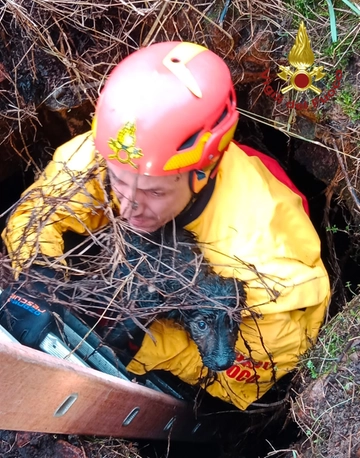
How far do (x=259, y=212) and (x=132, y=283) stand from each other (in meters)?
0.55

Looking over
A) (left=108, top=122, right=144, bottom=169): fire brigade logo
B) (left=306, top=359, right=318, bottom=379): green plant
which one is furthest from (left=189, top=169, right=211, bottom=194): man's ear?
(left=306, top=359, right=318, bottom=379): green plant

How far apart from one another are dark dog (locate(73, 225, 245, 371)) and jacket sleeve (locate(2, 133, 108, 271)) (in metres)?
0.23

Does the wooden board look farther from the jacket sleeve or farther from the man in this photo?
the jacket sleeve

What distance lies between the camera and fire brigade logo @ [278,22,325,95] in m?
2.12

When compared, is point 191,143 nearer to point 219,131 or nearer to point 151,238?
Answer: point 219,131

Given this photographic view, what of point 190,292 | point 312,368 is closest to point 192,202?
point 190,292

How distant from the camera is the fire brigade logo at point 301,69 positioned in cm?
212

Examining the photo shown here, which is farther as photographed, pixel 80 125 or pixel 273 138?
pixel 273 138

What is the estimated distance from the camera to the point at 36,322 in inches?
73.3

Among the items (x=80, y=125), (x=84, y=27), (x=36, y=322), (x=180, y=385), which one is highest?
(x=84, y=27)

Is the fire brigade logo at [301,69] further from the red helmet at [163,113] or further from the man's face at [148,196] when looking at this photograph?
the man's face at [148,196]

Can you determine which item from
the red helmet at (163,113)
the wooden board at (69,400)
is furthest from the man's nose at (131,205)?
the wooden board at (69,400)

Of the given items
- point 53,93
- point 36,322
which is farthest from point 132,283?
point 53,93

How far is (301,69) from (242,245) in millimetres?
781
